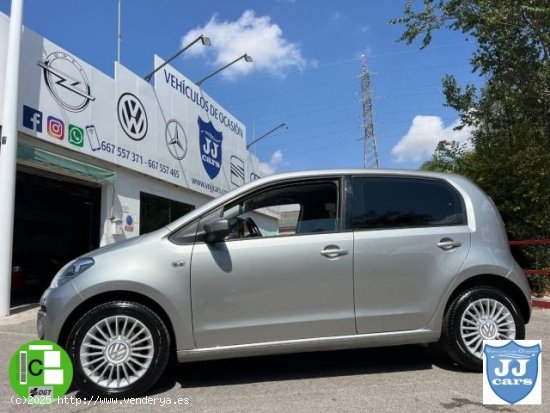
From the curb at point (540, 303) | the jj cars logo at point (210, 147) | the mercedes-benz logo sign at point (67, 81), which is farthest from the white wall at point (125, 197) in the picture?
the curb at point (540, 303)

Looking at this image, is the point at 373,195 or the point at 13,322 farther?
the point at 13,322

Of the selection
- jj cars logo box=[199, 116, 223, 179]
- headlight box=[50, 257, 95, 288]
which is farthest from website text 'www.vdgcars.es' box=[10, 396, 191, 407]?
jj cars logo box=[199, 116, 223, 179]

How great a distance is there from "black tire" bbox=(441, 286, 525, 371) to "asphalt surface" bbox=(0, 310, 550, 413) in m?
0.15

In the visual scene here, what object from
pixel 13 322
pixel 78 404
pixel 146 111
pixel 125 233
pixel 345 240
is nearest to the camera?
pixel 78 404

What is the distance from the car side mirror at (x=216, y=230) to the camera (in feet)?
14.7

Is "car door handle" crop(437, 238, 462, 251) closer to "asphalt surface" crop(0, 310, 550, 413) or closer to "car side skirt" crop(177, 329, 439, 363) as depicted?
"car side skirt" crop(177, 329, 439, 363)

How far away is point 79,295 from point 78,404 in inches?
34.2

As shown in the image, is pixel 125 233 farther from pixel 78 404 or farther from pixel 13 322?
pixel 78 404

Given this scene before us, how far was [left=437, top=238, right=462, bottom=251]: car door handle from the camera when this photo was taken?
495cm

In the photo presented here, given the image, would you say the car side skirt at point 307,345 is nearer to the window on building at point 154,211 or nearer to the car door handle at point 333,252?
the car door handle at point 333,252

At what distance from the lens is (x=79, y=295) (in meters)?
4.39

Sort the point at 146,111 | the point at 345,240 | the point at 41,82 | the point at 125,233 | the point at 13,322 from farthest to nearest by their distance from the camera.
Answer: the point at 146,111 < the point at 125,233 < the point at 41,82 < the point at 13,322 < the point at 345,240

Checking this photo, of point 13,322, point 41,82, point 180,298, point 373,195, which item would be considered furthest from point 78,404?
point 41,82

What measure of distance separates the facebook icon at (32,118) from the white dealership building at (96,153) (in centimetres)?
2
